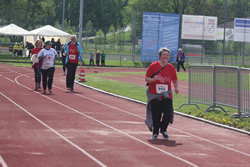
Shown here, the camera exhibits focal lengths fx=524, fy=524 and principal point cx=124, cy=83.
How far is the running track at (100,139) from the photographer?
8.19 m

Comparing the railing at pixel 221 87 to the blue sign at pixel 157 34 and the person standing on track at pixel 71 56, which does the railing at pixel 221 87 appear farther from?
the blue sign at pixel 157 34

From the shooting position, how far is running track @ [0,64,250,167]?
26.9 ft

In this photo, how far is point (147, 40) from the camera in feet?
167

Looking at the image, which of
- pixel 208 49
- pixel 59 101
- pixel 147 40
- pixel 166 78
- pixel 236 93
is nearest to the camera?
pixel 166 78

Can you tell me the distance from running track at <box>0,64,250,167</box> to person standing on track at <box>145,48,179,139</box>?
0.40m

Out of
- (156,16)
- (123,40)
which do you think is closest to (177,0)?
(123,40)

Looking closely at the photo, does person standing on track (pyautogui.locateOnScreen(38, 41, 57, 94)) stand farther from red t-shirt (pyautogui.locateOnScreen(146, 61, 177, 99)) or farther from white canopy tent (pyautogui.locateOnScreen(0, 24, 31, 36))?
white canopy tent (pyautogui.locateOnScreen(0, 24, 31, 36))

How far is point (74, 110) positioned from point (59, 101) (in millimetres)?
2239

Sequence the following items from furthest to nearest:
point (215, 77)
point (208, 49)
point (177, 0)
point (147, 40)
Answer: point (177, 0) → point (208, 49) → point (147, 40) → point (215, 77)

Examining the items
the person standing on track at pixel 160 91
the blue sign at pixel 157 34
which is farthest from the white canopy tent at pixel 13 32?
the person standing on track at pixel 160 91

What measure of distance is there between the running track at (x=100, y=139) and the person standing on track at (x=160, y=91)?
1.31 ft

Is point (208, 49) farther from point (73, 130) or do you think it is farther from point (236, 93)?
point (73, 130)

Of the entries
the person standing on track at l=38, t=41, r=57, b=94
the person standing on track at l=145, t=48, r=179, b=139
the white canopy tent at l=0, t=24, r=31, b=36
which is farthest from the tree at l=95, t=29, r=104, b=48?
the person standing on track at l=145, t=48, r=179, b=139

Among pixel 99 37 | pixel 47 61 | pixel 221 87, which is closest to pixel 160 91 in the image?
pixel 221 87
